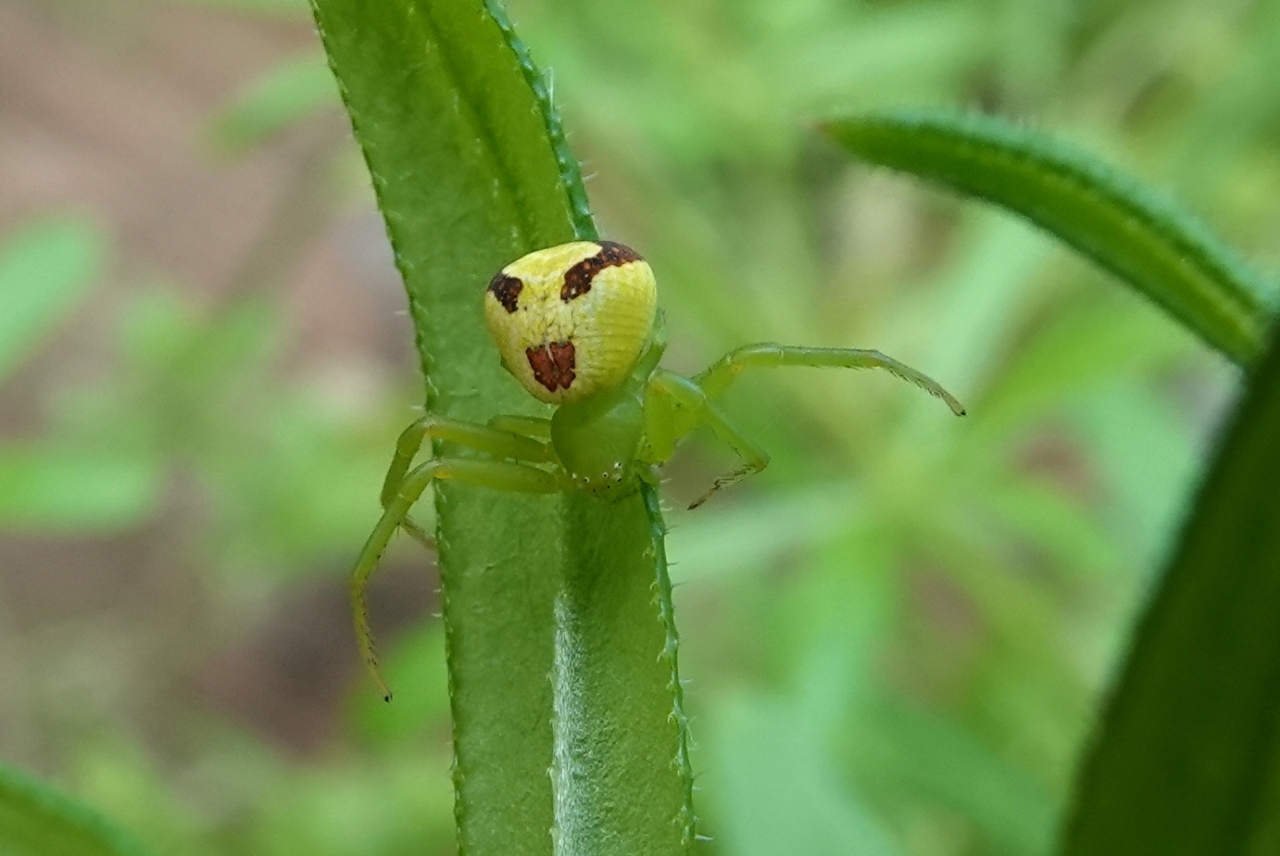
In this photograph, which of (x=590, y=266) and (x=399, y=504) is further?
(x=399, y=504)

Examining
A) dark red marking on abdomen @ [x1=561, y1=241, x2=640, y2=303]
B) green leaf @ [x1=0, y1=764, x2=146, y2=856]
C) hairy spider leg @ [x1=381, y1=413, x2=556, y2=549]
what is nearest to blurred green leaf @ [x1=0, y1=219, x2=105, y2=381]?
hairy spider leg @ [x1=381, y1=413, x2=556, y2=549]

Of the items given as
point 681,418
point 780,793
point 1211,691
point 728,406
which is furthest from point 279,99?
point 1211,691

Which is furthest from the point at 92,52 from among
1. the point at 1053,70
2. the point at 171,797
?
the point at 1053,70

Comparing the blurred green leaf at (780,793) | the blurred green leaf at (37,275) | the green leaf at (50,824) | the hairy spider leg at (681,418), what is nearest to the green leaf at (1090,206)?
the hairy spider leg at (681,418)

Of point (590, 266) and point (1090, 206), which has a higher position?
point (590, 266)

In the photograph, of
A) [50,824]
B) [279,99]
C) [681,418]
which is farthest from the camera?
[279,99]

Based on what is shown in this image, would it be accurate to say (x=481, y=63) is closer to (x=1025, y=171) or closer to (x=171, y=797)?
(x=1025, y=171)

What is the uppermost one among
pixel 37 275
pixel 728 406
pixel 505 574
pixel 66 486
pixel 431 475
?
pixel 37 275

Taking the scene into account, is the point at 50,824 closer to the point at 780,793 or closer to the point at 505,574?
the point at 505,574
